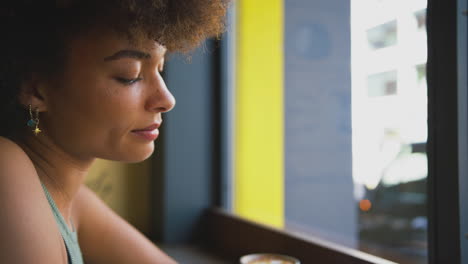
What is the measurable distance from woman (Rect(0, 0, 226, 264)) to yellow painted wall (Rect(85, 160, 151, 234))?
0.65 m

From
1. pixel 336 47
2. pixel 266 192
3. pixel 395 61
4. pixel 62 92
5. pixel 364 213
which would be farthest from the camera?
pixel 266 192

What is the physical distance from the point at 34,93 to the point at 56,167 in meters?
0.14

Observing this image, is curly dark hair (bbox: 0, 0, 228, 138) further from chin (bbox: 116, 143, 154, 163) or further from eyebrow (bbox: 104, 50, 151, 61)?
chin (bbox: 116, 143, 154, 163)

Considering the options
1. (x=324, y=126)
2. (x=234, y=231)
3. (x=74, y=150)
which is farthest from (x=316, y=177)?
(x=74, y=150)

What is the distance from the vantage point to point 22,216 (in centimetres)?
63

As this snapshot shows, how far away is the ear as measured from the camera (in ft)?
2.47

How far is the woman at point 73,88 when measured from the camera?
71 cm

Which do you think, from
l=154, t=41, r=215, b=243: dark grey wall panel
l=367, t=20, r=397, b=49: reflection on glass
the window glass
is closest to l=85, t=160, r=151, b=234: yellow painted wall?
l=154, t=41, r=215, b=243: dark grey wall panel

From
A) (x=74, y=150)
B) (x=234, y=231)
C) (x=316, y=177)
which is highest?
(x=74, y=150)

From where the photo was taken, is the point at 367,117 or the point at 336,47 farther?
the point at 336,47

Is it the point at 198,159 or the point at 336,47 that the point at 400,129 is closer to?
the point at 336,47

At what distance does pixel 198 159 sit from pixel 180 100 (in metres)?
0.20

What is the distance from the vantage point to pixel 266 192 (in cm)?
153

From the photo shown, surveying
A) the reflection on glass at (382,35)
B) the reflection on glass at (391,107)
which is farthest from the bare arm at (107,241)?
the reflection on glass at (382,35)
